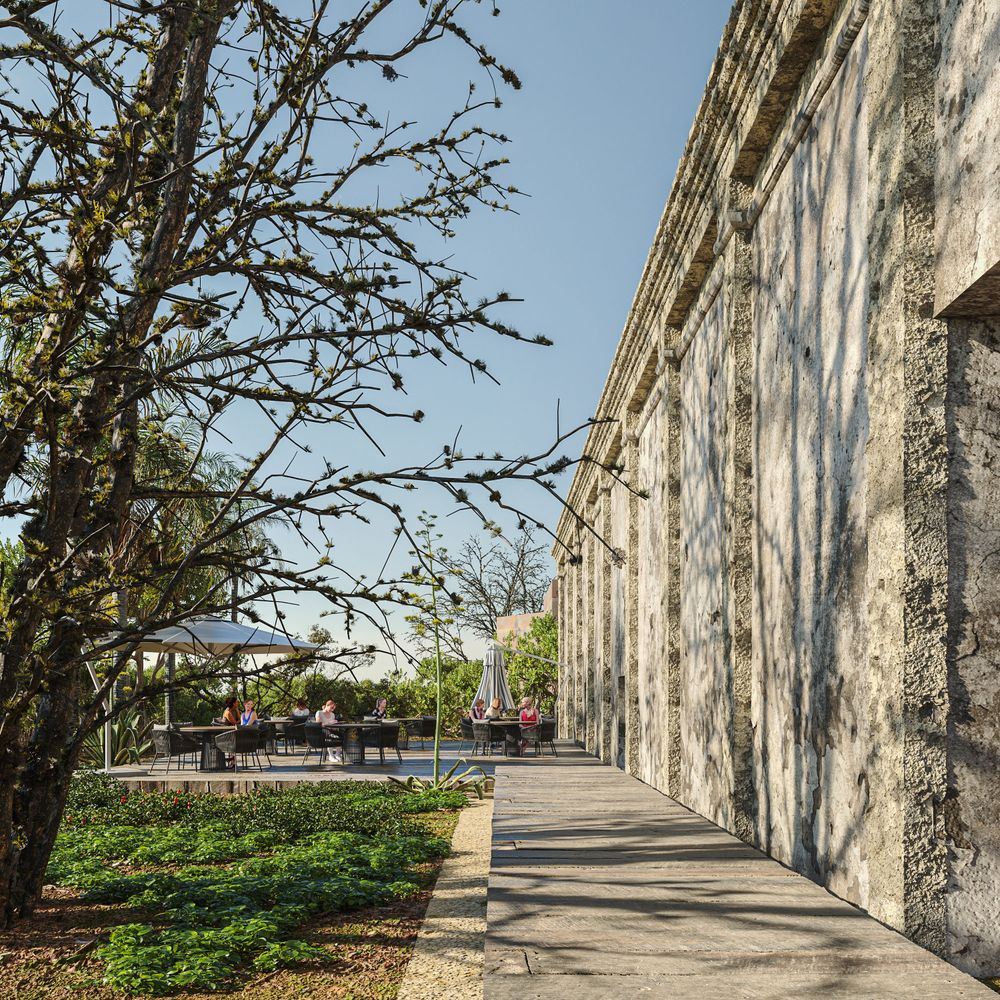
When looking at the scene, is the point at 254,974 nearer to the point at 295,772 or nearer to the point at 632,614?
the point at 632,614

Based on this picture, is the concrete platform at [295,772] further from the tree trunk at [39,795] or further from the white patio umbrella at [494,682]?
the tree trunk at [39,795]

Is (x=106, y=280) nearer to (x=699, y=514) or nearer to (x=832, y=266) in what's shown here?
(x=832, y=266)

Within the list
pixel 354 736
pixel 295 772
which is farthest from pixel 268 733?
pixel 295 772

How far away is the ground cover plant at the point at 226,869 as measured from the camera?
4.68m

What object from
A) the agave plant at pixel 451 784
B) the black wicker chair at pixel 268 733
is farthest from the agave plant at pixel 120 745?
the agave plant at pixel 451 784

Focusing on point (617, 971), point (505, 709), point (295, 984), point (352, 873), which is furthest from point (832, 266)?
point (505, 709)

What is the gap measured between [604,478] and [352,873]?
21.7 feet

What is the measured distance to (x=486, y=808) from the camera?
1096cm

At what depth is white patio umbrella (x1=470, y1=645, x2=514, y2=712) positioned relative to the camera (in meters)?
20.0

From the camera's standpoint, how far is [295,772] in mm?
15539

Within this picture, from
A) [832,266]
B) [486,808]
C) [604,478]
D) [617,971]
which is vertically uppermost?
[604,478]

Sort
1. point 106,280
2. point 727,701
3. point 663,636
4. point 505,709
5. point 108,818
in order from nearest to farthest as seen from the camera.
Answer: point 106,280, point 727,701, point 663,636, point 108,818, point 505,709

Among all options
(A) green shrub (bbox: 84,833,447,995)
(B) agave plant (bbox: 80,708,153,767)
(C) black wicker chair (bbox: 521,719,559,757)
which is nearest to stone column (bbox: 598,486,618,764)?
(C) black wicker chair (bbox: 521,719,559,757)

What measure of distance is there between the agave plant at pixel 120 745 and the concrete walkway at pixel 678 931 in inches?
626
